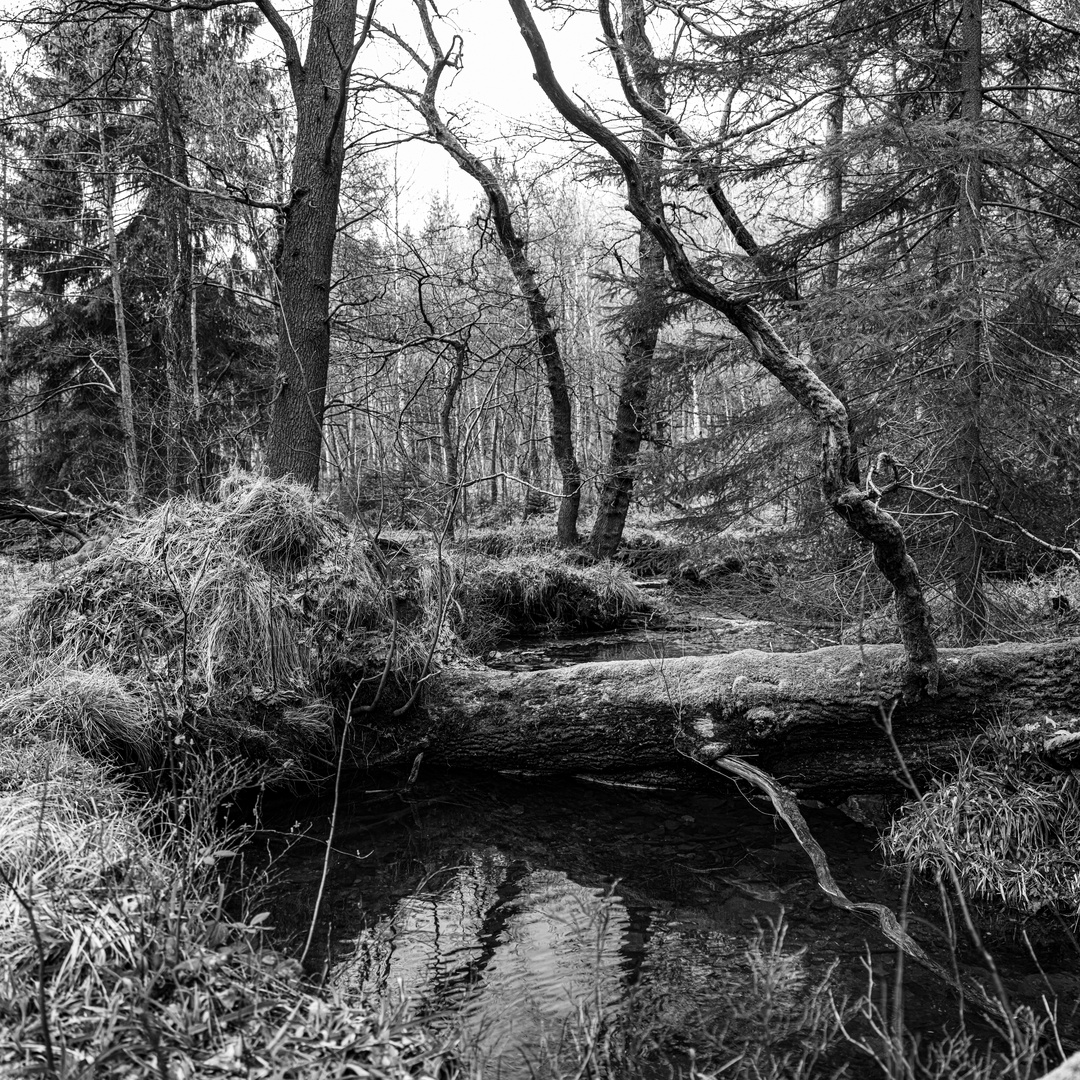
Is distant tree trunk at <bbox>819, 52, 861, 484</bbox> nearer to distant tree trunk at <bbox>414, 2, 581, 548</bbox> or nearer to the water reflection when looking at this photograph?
the water reflection

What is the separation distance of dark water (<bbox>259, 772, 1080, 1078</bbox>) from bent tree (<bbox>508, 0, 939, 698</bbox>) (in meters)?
1.19

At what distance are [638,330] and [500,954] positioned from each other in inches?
309

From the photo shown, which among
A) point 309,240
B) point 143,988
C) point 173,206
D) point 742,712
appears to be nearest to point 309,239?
point 309,240

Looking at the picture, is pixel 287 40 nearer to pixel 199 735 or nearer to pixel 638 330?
pixel 638 330

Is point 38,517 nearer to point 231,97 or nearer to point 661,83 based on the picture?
point 661,83

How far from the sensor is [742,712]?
461 cm

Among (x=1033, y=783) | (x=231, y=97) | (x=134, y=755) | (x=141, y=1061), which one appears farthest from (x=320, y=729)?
(x=231, y=97)

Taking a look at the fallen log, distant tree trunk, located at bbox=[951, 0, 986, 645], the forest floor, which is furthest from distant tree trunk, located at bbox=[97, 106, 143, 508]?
distant tree trunk, located at bbox=[951, 0, 986, 645]

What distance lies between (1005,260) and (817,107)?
2917mm

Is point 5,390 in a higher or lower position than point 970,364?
higher

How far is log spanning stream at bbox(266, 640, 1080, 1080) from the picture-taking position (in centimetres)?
283

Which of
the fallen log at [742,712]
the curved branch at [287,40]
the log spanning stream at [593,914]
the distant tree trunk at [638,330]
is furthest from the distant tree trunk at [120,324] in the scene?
the log spanning stream at [593,914]

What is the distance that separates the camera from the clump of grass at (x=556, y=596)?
32.7 feet

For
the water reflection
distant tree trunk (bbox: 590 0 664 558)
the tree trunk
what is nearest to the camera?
the water reflection
